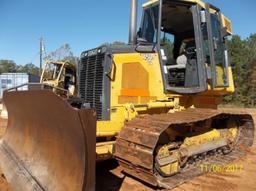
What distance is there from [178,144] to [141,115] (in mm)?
826

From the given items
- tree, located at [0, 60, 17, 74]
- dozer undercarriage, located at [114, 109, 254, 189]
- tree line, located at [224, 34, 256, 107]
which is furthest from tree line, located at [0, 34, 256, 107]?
tree, located at [0, 60, 17, 74]

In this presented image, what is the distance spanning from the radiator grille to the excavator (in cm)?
2

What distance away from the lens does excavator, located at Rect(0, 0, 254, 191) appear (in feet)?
11.9

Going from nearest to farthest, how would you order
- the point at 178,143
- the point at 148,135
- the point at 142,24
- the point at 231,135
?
the point at 148,135, the point at 178,143, the point at 142,24, the point at 231,135

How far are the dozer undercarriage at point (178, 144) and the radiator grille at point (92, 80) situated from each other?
2.41ft

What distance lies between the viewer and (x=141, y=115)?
5066mm

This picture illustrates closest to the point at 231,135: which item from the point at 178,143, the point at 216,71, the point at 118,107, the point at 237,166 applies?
the point at 237,166

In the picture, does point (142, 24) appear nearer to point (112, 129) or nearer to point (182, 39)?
point (182, 39)

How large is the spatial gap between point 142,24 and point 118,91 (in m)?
1.65

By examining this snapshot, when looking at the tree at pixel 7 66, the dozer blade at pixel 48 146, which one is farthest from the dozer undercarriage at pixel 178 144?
the tree at pixel 7 66

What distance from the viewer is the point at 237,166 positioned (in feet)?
19.6

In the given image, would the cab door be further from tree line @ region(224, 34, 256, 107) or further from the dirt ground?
tree line @ region(224, 34, 256, 107)

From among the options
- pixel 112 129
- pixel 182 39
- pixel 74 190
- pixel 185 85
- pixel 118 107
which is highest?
pixel 182 39

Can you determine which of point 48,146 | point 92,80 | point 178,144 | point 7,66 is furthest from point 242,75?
point 7,66
